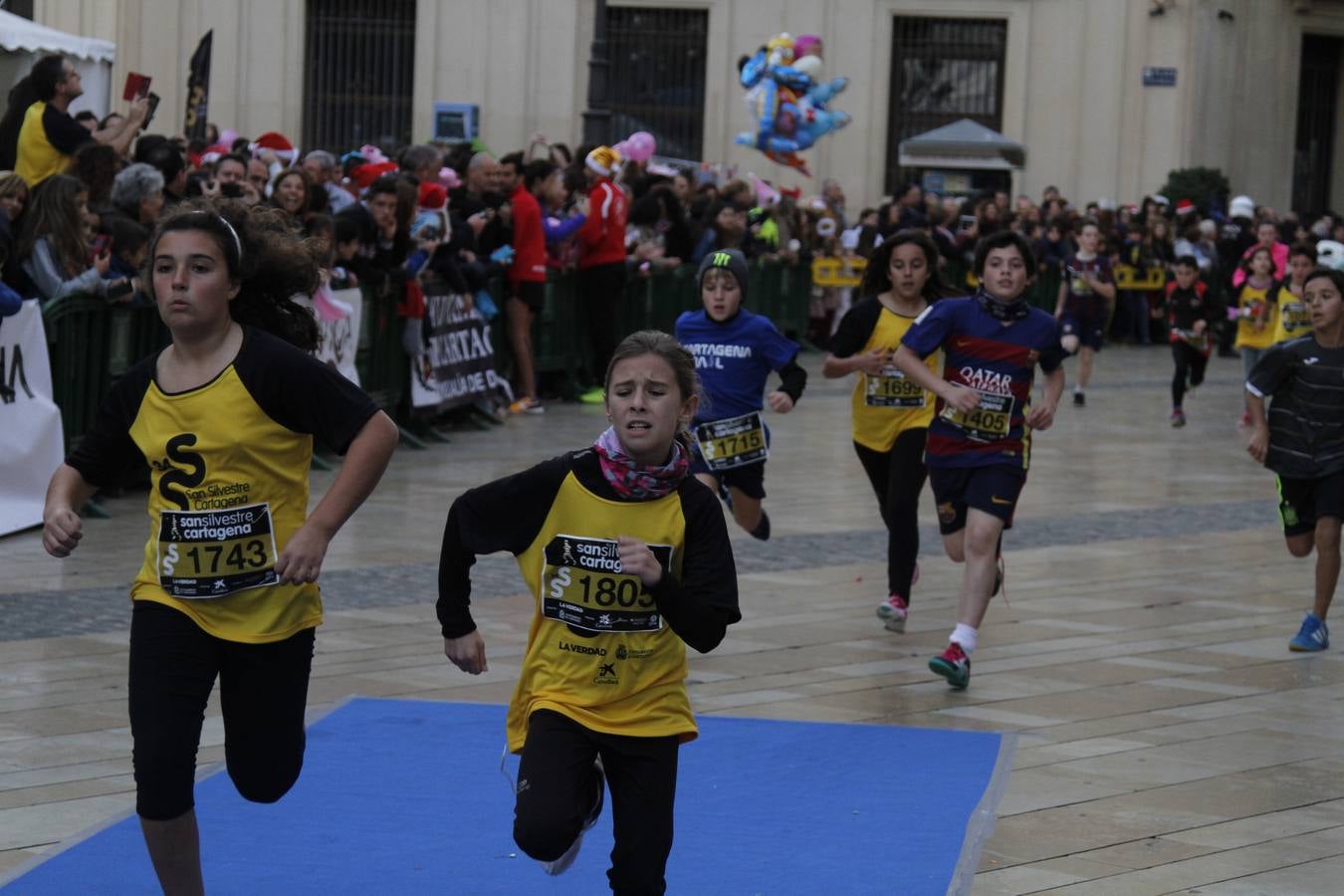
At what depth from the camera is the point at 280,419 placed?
15.5ft

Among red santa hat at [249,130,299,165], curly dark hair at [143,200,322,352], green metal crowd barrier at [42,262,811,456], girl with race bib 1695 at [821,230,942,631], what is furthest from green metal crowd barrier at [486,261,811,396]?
curly dark hair at [143,200,322,352]

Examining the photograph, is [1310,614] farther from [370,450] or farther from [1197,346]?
[1197,346]

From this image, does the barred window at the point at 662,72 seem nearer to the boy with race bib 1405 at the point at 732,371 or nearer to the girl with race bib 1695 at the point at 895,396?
the girl with race bib 1695 at the point at 895,396

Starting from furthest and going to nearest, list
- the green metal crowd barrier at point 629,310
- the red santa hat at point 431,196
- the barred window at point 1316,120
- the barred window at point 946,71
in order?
the barred window at point 1316,120 < the barred window at point 946,71 < the green metal crowd barrier at point 629,310 < the red santa hat at point 431,196

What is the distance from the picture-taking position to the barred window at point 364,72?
1437 inches

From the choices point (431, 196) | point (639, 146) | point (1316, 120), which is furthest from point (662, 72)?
point (431, 196)

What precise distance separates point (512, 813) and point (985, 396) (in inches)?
Answer: 121

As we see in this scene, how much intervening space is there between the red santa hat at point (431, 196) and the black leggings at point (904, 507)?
688 cm

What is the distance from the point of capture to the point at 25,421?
10852mm

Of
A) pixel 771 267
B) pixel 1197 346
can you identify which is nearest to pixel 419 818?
pixel 1197 346

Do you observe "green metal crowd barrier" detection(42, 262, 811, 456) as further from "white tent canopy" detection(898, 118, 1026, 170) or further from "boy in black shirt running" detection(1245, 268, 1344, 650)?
"white tent canopy" detection(898, 118, 1026, 170)

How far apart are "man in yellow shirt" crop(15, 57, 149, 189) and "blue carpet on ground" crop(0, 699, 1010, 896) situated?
619 centimetres

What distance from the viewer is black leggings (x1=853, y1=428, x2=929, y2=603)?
943 centimetres

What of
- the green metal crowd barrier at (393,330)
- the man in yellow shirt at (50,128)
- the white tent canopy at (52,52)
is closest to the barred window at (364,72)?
the green metal crowd barrier at (393,330)
